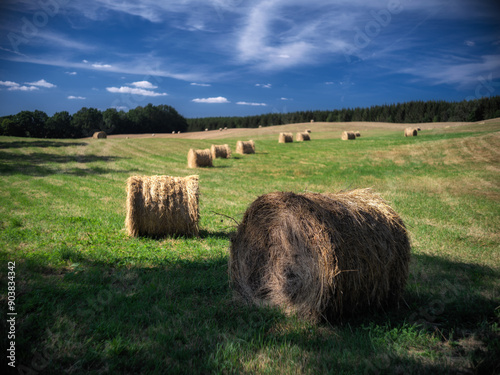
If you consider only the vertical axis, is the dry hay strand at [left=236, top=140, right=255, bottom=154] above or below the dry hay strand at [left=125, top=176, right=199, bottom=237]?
above

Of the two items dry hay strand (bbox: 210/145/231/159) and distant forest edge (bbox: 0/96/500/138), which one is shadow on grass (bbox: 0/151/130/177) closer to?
dry hay strand (bbox: 210/145/231/159)

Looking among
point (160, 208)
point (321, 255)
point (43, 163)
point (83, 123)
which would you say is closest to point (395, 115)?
point (83, 123)

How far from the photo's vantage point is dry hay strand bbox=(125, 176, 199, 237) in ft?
28.1

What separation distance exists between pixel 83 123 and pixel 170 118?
3132 centimetres

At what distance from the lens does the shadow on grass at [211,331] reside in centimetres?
363

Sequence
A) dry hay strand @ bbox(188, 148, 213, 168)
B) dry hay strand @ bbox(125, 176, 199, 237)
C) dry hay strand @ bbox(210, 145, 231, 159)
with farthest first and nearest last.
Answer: dry hay strand @ bbox(210, 145, 231, 159)
dry hay strand @ bbox(188, 148, 213, 168)
dry hay strand @ bbox(125, 176, 199, 237)

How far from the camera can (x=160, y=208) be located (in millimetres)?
8586

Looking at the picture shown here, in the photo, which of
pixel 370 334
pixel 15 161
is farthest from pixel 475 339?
pixel 15 161

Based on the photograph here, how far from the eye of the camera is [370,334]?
4.23 metres

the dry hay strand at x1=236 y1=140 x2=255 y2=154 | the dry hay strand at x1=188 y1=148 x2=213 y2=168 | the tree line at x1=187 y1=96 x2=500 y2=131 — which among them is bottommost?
the dry hay strand at x1=188 y1=148 x2=213 y2=168

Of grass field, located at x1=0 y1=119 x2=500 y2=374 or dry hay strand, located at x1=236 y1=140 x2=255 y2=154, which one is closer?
grass field, located at x1=0 y1=119 x2=500 y2=374

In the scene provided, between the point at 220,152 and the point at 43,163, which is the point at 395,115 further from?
the point at 43,163

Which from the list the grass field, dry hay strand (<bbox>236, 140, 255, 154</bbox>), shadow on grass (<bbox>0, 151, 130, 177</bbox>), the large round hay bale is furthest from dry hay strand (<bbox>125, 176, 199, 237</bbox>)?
dry hay strand (<bbox>236, 140, 255, 154</bbox>)

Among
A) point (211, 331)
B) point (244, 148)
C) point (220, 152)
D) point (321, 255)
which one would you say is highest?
point (244, 148)
